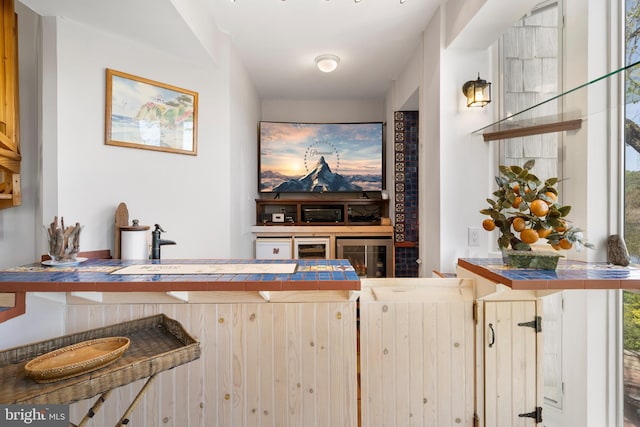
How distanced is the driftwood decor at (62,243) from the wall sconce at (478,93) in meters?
2.46

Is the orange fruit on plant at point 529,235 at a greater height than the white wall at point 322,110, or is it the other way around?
the white wall at point 322,110

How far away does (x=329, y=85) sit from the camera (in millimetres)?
3740

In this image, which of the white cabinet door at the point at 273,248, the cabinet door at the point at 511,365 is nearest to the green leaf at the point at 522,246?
the cabinet door at the point at 511,365

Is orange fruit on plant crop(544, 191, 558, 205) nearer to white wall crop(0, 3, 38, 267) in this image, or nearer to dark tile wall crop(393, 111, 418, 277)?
dark tile wall crop(393, 111, 418, 277)

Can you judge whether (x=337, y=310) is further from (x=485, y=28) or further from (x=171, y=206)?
(x=485, y=28)

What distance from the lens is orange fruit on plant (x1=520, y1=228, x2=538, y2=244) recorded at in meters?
1.36

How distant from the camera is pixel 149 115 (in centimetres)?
218

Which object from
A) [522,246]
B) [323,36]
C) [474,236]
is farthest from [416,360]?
[323,36]

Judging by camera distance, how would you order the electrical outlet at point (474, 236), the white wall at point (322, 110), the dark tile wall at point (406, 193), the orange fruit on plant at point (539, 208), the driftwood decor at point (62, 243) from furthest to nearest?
the white wall at point (322, 110) < the dark tile wall at point (406, 193) < the electrical outlet at point (474, 236) < the driftwood decor at point (62, 243) < the orange fruit on plant at point (539, 208)

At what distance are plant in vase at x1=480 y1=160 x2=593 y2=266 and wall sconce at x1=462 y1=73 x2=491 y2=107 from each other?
33.4 inches

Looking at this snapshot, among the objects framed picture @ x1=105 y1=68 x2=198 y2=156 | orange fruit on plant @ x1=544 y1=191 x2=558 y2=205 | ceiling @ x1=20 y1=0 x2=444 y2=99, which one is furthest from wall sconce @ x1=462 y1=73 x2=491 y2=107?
framed picture @ x1=105 y1=68 x2=198 y2=156

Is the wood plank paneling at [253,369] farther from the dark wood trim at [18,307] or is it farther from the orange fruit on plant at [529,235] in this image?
the orange fruit on plant at [529,235]

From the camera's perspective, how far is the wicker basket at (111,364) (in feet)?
2.75

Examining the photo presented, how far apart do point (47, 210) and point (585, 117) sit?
9.67 ft
